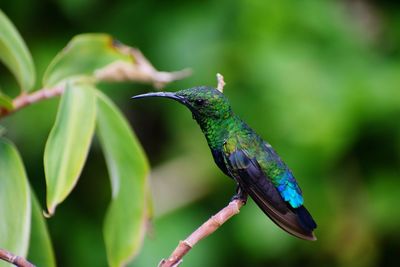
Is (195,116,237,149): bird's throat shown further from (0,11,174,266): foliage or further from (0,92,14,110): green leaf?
(0,92,14,110): green leaf

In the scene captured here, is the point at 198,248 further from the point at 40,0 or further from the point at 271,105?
the point at 40,0

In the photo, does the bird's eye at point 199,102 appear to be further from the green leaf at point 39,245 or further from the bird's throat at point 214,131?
the green leaf at point 39,245

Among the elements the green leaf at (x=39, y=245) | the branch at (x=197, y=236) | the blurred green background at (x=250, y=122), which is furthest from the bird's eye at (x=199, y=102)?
the blurred green background at (x=250, y=122)

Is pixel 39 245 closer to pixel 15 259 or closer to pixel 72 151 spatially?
pixel 72 151

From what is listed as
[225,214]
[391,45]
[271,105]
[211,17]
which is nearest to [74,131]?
[225,214]

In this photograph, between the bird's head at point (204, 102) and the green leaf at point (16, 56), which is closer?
the bird's head at point (204, 102)
